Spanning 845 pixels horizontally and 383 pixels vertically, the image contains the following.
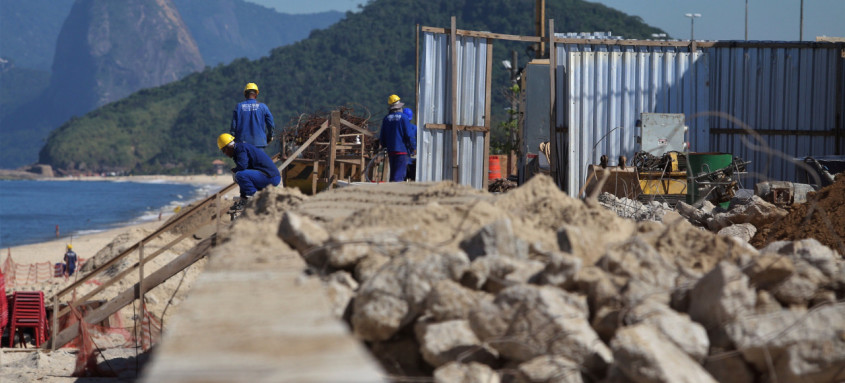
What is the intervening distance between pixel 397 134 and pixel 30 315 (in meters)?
6.32

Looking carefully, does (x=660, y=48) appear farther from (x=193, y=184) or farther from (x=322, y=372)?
(x=193, y=184)

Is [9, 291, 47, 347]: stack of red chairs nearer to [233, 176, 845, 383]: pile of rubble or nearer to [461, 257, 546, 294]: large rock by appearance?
[233, 176, 845, 383]: pile of rubble

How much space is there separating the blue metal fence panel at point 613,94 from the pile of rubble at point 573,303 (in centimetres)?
807

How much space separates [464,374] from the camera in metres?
4.31

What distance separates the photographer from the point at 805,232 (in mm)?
8352

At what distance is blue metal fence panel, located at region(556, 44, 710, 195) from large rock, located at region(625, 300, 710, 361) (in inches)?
355

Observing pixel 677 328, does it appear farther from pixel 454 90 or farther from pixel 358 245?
pixel 454 90

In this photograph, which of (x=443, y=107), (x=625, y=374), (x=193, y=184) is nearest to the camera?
(x=625, y=374)

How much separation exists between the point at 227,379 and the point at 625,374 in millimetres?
2049

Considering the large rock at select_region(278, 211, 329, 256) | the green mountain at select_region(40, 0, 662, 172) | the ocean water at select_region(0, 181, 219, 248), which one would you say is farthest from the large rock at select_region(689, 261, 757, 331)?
the green mountain at select_region(40, 0, 662, 172)

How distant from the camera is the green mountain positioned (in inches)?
4921

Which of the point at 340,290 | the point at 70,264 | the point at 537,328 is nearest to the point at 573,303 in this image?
the point at 537,328

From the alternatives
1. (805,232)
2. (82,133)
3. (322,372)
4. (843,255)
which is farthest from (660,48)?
(82,133)

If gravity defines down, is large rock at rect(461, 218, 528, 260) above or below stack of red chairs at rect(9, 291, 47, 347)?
above
